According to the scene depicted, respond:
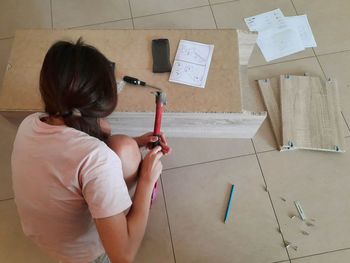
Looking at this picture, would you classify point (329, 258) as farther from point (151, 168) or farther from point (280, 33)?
point (280, 33)

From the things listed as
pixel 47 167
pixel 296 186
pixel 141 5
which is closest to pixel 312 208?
pixel 296 186

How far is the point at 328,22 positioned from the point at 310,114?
57 cm

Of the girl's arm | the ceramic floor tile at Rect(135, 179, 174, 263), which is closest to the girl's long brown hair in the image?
the girl's arm

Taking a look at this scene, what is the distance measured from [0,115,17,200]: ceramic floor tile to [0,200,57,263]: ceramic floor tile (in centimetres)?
7

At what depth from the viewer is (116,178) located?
2.25 ft

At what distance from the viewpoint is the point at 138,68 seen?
119 cm

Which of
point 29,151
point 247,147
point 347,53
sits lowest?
point 247,147

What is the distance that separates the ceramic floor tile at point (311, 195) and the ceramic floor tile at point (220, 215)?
0.05 meters

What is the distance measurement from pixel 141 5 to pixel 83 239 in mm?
1269

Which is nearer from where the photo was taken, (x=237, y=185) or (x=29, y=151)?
(x=29, y=151)

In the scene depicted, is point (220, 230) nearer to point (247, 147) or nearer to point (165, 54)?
point (247, 147)

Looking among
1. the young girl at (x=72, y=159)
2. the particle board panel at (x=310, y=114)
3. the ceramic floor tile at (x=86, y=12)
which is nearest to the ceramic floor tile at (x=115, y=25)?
the ceramic floor tile at (x=86, y=12)

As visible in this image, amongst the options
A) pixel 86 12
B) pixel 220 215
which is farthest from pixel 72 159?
pixel 86 12

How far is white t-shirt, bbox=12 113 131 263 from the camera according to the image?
0.65 meters
